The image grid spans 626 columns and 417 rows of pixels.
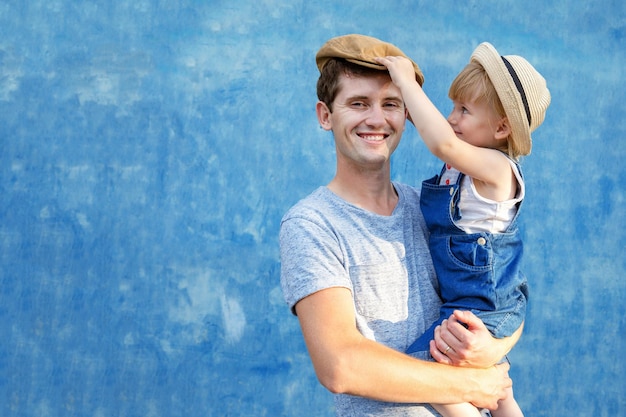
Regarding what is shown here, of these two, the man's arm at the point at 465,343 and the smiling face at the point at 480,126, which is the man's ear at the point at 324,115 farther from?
the man's arm at the point at 465,343

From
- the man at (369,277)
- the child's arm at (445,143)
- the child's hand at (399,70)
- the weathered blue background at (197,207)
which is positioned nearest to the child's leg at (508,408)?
the man at (369,277)

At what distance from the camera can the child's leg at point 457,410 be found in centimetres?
213

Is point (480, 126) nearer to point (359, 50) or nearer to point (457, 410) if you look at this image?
point (359, 50)

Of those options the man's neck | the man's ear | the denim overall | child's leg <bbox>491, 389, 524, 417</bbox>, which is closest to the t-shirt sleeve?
the man's neck

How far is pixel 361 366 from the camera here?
199 cm

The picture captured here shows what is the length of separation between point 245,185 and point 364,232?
1826 mm

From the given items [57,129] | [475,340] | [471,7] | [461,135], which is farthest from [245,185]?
[475,340]

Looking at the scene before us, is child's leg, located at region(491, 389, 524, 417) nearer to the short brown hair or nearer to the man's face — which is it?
the man's face

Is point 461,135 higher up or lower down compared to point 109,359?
higher up

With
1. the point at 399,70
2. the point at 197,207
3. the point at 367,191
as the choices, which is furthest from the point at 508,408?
the point at 197,207

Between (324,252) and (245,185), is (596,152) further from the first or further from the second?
(324,252)

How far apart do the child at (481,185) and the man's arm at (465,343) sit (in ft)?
0.20

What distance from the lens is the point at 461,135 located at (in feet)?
8.00

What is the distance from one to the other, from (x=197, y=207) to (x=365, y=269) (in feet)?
6.24
